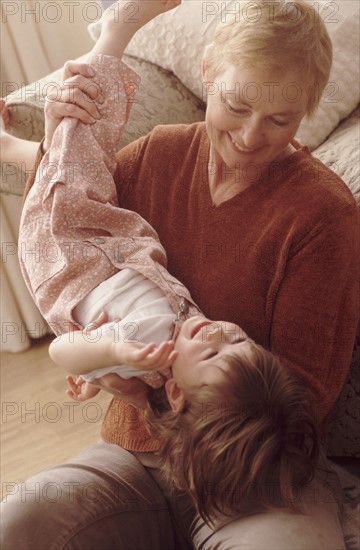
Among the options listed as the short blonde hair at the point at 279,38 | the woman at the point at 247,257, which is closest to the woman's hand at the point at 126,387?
the woman at the point at 247,257

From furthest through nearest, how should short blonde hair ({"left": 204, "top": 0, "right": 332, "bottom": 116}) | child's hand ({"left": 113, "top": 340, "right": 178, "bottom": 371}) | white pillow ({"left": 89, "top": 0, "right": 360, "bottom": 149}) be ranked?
white pillow ({"left": 89, "top": 0, "right": 360, "bottom": 149}) < short blonde hair ({"left": 204, "top": 0, "right": 332, "bottom": 116}) < child's hand ({"left": 113, "top": 340, "right": 178, "bottom": 371})

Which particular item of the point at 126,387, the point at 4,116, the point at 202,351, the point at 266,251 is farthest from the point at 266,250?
the point at 4,116

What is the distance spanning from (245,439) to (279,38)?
682mm

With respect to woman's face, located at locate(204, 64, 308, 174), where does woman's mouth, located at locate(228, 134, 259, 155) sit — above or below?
below

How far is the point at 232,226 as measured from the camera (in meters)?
1.46

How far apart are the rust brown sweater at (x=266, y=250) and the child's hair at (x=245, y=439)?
0.12 meters

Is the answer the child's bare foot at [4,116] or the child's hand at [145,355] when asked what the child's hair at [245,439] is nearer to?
the child's hand at [145,355]

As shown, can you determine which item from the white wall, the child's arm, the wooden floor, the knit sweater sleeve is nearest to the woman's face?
the knit sweater sleeve

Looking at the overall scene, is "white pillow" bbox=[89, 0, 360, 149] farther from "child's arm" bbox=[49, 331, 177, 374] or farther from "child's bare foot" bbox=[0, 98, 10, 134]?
"child's arm" bbox=[49, 331, 177, 374]

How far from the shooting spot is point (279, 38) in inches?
49.7

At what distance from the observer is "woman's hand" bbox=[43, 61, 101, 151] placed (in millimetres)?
1463

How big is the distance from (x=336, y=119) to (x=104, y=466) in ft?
3.98

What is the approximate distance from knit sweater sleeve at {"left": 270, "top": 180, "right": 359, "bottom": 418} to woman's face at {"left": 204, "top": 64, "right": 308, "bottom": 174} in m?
0.17

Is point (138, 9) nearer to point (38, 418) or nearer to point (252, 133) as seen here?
point (252, 133)
